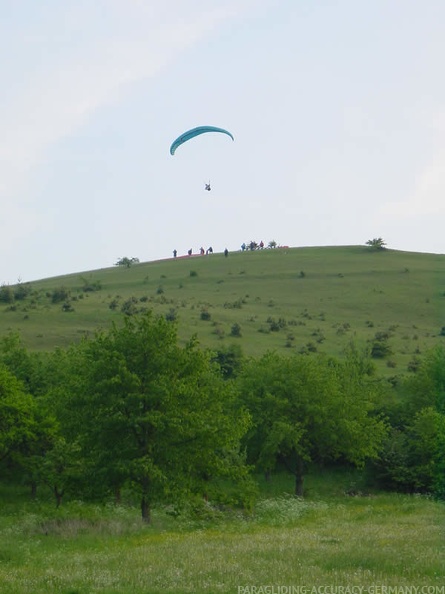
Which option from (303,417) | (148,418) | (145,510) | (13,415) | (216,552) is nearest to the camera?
(216,552)

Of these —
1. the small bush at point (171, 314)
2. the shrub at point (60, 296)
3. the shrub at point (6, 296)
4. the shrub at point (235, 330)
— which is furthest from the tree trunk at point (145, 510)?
the shrub at point (6, 296)

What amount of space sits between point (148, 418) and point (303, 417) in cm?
2247

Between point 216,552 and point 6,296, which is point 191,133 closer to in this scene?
point 216,552

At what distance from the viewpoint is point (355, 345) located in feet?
305

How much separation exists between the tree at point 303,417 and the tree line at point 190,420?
9 cm

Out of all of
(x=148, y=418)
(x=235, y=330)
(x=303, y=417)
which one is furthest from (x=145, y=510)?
(x=235, y=330)

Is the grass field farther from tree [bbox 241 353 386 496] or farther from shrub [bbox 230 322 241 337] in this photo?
shrub [bbox 230 322 241 337]

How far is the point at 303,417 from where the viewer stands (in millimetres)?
57875

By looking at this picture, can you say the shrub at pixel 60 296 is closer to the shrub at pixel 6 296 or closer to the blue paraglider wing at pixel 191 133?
the shrub at pixel 6 296

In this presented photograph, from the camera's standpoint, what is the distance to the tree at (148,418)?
1486 inches

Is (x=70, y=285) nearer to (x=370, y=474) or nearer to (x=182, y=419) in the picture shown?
(x=370, y=474)

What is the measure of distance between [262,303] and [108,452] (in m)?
82.6

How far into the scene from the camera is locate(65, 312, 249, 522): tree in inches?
1486

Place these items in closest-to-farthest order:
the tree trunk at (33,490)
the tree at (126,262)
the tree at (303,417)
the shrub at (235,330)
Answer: the tree trunk at (33,490), the tree at (303,417), the shrub at (235,330), the tree at (126,262)
